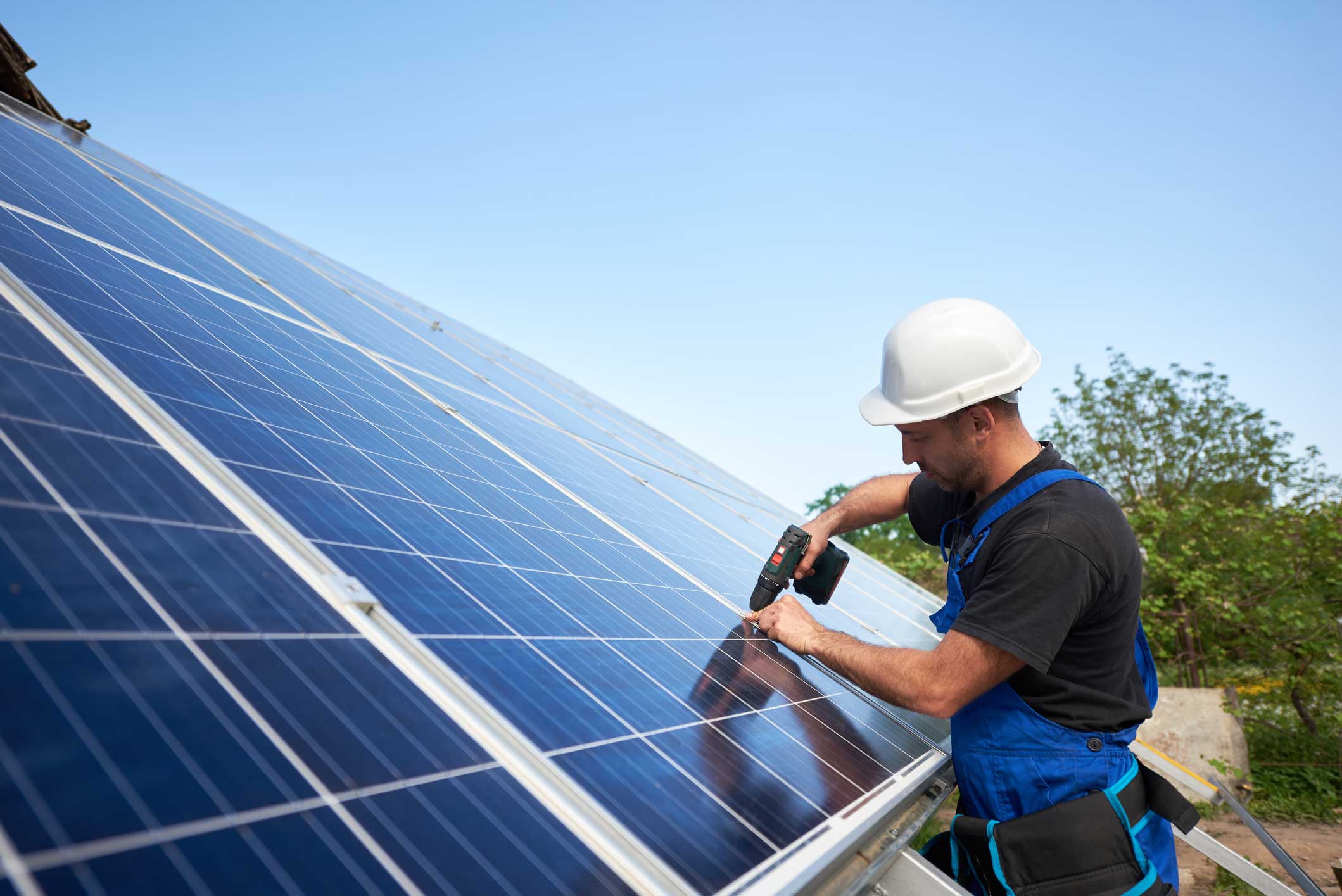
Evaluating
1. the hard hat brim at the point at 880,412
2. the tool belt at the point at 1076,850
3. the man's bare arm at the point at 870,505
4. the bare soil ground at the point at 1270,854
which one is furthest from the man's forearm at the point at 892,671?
the bare soil ground at the point at 1270,854

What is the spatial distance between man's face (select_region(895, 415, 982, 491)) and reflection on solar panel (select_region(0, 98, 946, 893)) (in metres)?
1.34

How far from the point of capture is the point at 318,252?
14.0m

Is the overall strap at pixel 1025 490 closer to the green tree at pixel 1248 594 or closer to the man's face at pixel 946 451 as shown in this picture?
the man's face at pixel 946 451

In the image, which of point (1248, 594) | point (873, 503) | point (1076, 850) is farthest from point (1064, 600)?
point (1248, 594)

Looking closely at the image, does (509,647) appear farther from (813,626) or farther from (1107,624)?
(1107,624)

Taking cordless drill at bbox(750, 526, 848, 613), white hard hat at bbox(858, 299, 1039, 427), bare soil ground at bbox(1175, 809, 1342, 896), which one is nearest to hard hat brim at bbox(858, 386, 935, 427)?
white hard hat at bbox(858, 299, 1039, 427)

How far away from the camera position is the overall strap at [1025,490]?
377 centimetres

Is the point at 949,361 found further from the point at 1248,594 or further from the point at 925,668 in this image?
the point at 1248,594

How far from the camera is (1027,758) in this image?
3.70 meters

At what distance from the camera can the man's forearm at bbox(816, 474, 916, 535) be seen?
225 inches

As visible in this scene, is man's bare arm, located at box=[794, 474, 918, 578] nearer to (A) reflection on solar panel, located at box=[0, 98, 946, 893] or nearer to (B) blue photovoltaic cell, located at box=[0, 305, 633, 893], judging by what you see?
(A) reflection on solar panel, located at box=[0, 98, 946, 893]

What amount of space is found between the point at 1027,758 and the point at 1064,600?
0.87 metres

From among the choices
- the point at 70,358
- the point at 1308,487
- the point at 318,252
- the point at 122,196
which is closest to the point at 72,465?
the point at 70,358

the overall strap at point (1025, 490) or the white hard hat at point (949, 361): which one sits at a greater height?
the white hard hat at point (949, 361)
